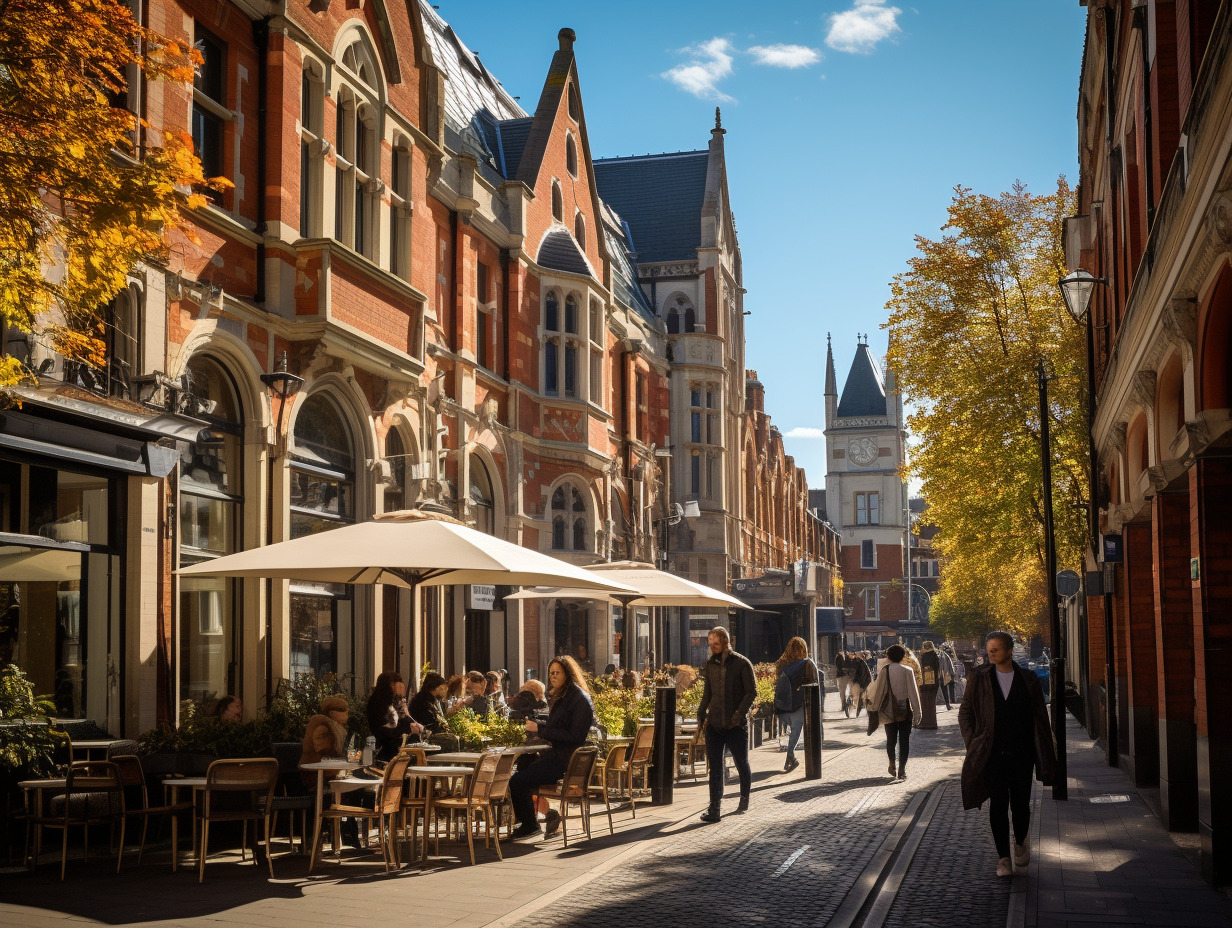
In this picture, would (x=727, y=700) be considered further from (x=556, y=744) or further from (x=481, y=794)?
(x=481, y=794)

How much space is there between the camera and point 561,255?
27.9m

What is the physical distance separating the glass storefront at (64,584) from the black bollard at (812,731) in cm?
890

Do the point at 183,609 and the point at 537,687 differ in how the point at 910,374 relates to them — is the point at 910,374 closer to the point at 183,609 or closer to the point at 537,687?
the point at 537,687

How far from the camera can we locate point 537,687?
15.2 m

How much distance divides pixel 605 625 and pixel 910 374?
8.88 metres

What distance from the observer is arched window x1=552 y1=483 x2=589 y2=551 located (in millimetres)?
28625

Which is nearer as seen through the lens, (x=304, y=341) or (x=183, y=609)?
(x=183, y=609)

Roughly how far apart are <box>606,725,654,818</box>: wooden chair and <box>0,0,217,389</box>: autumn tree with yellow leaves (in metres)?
6.98

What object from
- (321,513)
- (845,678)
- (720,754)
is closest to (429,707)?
(720,754)

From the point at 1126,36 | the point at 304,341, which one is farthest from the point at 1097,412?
the point at 304,341

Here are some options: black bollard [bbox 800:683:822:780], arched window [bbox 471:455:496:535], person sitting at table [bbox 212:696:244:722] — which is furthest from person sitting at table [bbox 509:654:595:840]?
arched window [bbox 471:455:496:535]

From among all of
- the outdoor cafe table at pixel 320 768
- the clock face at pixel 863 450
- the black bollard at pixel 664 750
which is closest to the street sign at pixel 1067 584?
the black bollard at pixel 664 750

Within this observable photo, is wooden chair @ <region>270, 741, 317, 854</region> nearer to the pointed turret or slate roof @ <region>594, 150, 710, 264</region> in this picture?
slate roof @ <region>594, 150, 710, 264</region>

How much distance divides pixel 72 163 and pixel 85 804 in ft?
16.0
